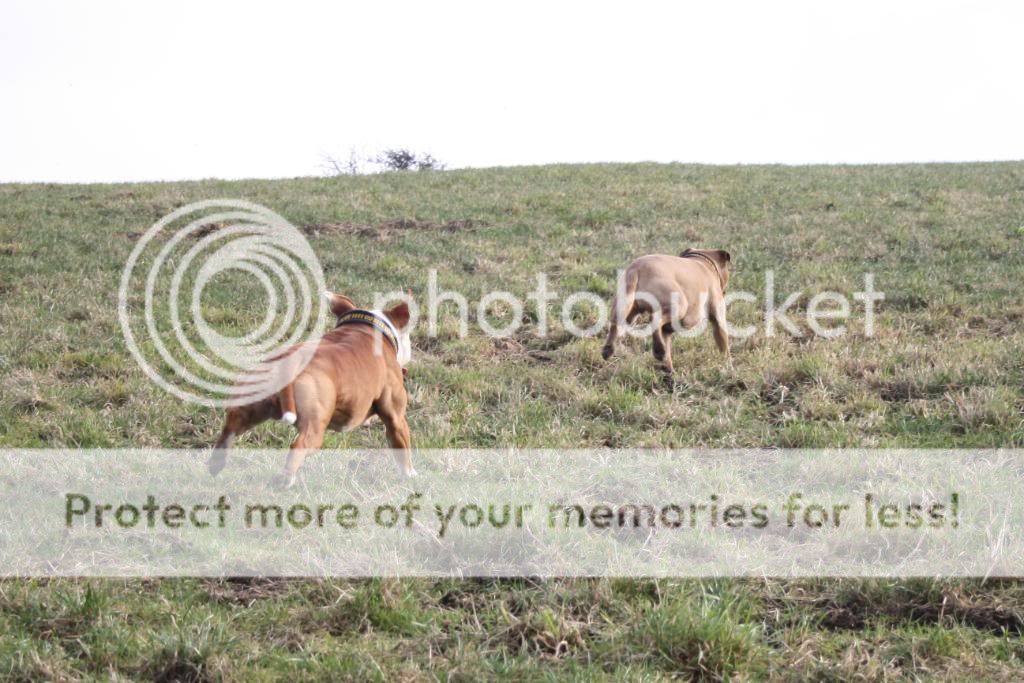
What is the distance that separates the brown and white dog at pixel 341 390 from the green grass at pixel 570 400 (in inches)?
29.7

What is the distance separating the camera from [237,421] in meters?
4.85

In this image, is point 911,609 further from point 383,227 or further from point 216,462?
point 383,227

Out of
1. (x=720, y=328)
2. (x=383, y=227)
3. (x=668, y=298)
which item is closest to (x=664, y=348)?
(x=668, y=298)

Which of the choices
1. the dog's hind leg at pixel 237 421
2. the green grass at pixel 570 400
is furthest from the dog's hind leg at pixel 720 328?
the dog's hind leg at pixel 237 421

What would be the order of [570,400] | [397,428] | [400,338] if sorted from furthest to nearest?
[570,400], [400,338], [397,428]

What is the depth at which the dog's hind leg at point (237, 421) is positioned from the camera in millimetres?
4762

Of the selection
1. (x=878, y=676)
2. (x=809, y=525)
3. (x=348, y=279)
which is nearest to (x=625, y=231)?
(x=348, y=279)

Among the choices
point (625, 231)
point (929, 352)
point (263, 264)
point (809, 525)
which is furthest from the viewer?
point (625, 231)

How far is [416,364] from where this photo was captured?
8523mm

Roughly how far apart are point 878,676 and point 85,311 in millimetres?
9327

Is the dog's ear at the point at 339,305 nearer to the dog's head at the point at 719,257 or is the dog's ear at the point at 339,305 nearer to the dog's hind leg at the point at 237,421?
the dog's hind leg at the point at 237,421

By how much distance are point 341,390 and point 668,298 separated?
141 inches

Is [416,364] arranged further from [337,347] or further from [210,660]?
[210,660]

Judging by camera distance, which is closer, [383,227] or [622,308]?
[622,308]
